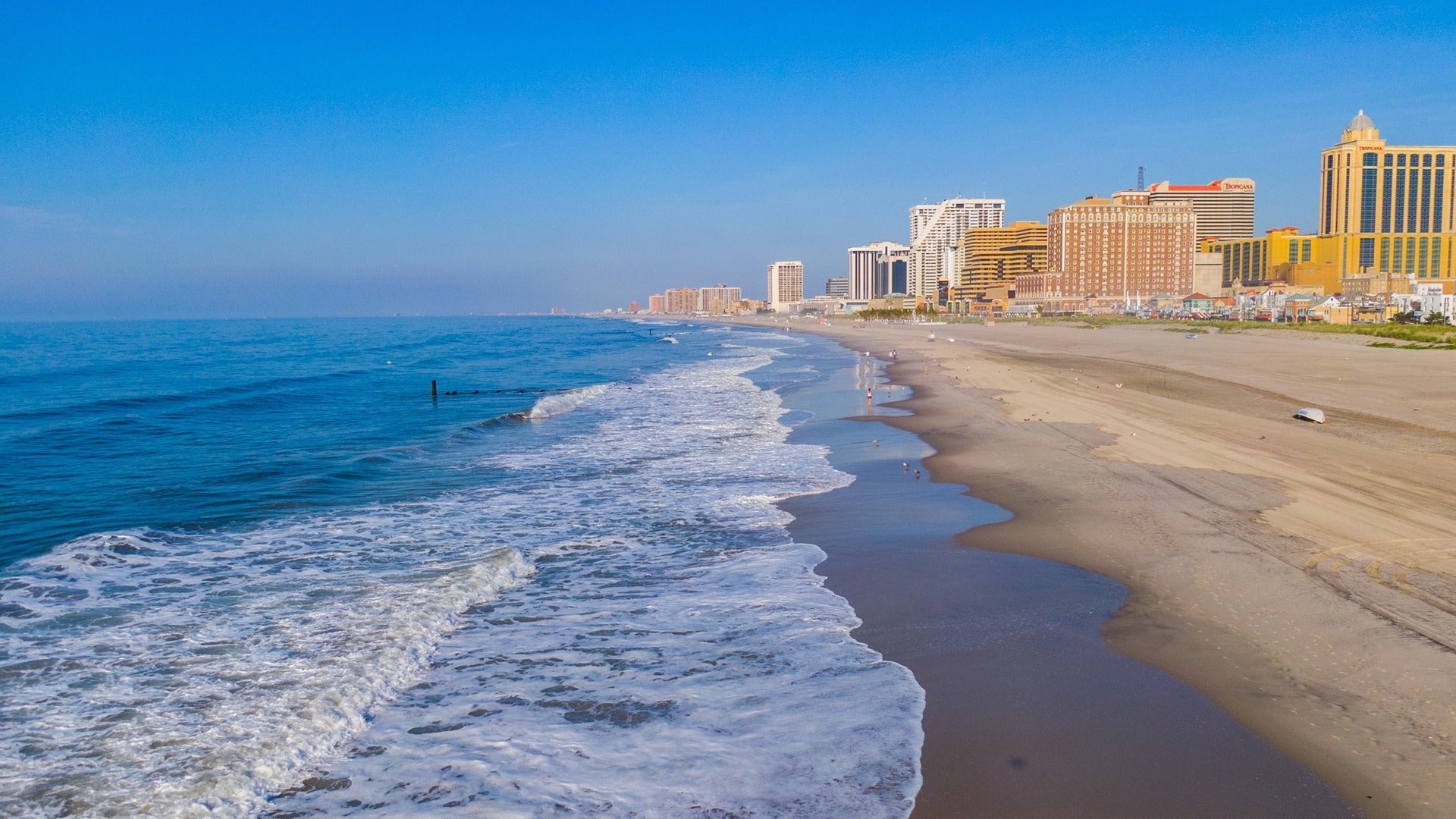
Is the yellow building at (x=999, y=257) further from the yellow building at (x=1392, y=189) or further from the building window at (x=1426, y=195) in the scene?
the building window at (x=1426, y=195)

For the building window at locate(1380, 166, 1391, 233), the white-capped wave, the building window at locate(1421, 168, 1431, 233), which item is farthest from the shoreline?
the building window at locate(1421, 168, 1431, 233)

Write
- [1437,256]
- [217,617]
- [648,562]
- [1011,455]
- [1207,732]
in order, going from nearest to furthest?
[1207,732] → [217,617] → [648,562] → [1011,455] → [1437,256]

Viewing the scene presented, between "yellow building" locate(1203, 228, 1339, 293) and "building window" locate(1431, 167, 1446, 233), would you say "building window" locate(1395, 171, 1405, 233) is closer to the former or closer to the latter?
"building window" locate(1431, 167, 1446, 233)

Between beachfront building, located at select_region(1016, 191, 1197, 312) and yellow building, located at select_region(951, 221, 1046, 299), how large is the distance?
49.0ft

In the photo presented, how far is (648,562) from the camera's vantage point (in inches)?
396

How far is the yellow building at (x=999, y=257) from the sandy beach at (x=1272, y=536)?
141305 mm

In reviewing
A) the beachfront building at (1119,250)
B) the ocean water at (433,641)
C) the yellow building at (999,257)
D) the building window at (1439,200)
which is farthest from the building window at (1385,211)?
the ocean water at (433,641)

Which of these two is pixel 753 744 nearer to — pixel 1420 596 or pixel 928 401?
pixel 1420 596

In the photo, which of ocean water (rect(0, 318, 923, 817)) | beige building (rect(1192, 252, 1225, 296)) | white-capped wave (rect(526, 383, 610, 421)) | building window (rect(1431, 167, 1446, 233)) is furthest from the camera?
building window (rect(1431, 167, 1446, 233))

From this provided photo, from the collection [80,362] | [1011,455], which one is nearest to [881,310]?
[80,362]

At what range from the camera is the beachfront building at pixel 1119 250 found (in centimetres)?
13962

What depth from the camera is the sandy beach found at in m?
5.53

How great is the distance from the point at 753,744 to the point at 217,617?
5742mm

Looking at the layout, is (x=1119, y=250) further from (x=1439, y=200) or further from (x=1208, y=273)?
(x=1439, y=200)
